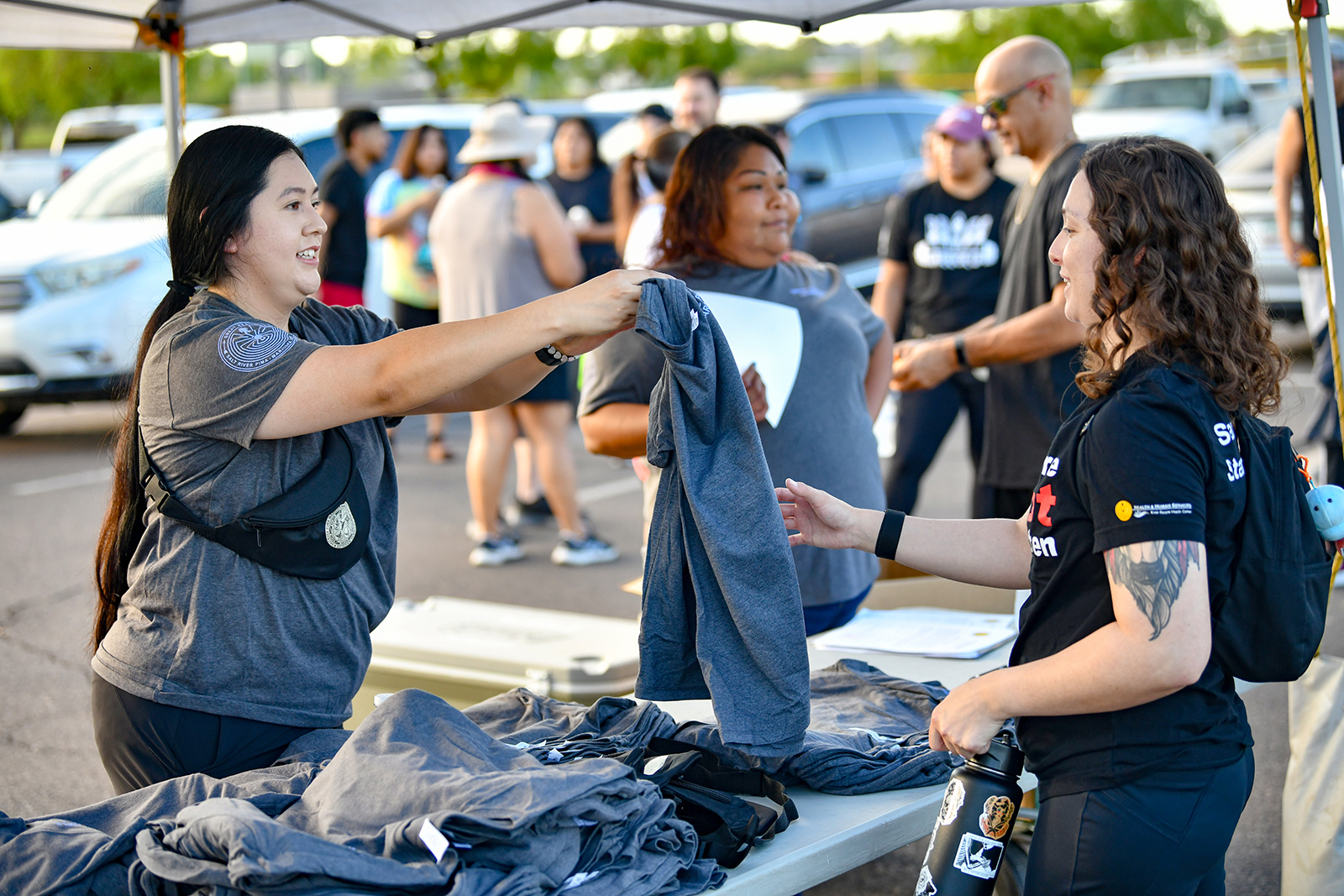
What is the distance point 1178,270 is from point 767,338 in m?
1.40

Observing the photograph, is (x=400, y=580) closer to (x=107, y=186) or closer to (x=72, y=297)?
(x=72, y=297)

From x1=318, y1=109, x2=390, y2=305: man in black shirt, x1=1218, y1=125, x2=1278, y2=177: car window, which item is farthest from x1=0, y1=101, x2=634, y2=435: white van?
x1=1218, y1=125, x2=1278, y2=177: car window

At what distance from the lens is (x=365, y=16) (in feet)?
13.1

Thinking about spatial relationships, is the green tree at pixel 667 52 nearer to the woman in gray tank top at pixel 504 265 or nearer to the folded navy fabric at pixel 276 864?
the woman in gray tank top at pixel 504 265

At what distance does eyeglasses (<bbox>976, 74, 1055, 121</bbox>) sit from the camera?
4.10 m

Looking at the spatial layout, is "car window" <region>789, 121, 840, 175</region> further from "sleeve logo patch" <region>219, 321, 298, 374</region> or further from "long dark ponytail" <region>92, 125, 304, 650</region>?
"sleeve logo patch" <region>219, 321, 298, 374</region>

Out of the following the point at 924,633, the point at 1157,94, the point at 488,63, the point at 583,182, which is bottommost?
the point at 924,633

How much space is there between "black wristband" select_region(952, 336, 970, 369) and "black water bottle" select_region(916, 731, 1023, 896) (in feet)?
7.34

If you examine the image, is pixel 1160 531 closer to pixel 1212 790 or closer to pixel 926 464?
pixel 1212 790

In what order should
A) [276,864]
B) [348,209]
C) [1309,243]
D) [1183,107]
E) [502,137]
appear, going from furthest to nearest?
[1183,107] → [348,209] → [502,137] → [1309,243] → [276,864]

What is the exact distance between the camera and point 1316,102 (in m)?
Result: 2.80

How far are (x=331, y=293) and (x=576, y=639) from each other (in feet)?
15.5

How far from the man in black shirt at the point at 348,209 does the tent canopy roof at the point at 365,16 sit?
3579 millimetres

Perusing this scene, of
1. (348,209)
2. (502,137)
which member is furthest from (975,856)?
(348,209)
